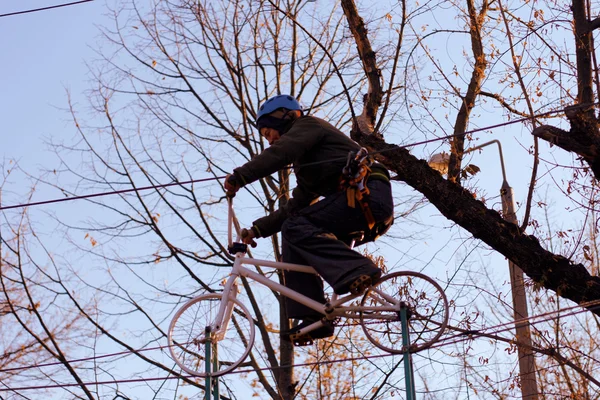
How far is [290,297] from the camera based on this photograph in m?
8.01

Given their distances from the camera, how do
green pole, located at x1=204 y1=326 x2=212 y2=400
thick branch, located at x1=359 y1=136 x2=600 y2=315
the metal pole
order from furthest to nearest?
thick branch, located at x1=359 y1=136 x2=600 y2=315 → the metal pole → green pole, located at x1=204 y1=326 x2=212 y2=400

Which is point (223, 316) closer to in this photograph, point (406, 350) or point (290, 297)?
point (290, 297)

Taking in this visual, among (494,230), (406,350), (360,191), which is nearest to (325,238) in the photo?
(360,191)

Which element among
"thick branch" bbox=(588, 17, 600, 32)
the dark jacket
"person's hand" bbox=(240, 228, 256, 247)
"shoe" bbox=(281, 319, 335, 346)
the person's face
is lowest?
"shoe" bbox=(281, 319, 335, 346)

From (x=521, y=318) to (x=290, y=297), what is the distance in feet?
8.17

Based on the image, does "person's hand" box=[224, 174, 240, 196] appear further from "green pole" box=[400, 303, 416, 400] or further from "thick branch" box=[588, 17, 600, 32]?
"thick branch" box=[588, 17, 600, 32]

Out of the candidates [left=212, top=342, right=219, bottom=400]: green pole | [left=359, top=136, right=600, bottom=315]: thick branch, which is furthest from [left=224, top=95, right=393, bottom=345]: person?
[left=359, top=136, right=600, bottom=315]: thick branch

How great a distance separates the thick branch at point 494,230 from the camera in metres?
9.48

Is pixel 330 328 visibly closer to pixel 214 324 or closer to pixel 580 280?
pixel 214 324

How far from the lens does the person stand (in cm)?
767

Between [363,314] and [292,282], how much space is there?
1.95 ft

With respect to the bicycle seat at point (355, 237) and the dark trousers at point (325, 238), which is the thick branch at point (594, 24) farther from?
the bicycle seat at point (355, 237)

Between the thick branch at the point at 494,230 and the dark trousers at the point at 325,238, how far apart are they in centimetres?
189

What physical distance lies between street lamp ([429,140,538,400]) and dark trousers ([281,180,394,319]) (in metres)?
1.59
